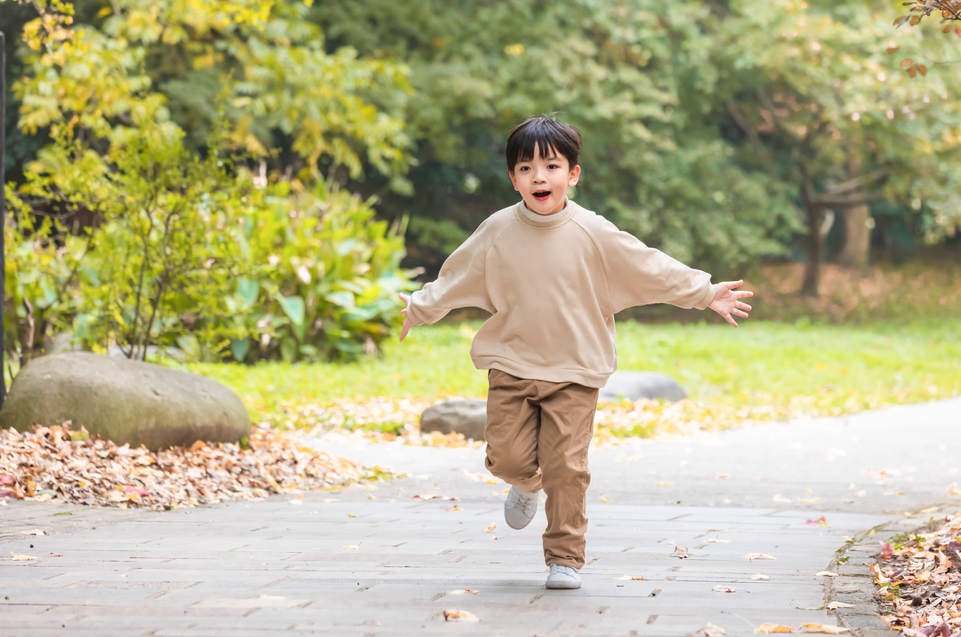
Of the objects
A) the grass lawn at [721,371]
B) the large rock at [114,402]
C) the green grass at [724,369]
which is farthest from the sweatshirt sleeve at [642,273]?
the green grass at [724,369]

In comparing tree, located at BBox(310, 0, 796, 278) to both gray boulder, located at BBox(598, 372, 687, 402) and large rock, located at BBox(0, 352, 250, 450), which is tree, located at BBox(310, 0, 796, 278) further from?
large rock, located at BBox(0, 352, 250, 450)

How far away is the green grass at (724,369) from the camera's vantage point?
10.4 meters

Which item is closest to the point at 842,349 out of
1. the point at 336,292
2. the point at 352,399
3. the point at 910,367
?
the point at 910,367

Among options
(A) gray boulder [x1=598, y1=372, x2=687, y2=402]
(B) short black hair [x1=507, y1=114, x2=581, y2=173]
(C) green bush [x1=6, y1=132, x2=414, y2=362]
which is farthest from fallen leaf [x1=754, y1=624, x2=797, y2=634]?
(A) gray boulder [x1=598, y1=372, x2=687, y2=402]

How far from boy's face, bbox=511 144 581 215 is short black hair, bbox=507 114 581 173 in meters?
0.01

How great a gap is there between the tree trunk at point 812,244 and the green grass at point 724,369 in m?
4.35

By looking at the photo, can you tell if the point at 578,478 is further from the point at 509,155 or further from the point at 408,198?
the point at 408,198

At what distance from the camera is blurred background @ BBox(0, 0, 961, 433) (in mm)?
8180

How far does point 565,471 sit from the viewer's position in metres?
3.57

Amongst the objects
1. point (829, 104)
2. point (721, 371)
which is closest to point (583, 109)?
point (829, 104)

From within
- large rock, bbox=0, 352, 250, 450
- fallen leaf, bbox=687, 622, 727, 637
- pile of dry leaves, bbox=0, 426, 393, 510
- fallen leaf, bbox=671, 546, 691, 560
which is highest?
large rock, bbox=0, 352, 250, 450

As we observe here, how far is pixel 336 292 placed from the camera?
42.1ft

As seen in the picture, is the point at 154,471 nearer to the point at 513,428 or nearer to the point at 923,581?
the point at 513,428

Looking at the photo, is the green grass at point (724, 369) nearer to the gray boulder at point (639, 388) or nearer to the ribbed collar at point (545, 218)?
the gray boulder at point (639, 388)
